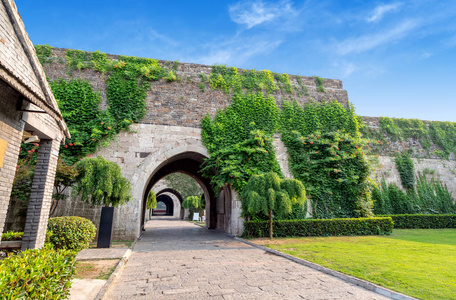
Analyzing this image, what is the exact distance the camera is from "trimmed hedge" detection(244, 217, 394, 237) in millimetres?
10981

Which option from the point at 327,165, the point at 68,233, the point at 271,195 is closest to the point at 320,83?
the point at 327,165

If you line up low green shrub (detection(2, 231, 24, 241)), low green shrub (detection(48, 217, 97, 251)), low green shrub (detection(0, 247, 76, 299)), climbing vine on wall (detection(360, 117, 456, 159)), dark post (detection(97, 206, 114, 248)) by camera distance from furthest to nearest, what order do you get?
climbing vine on wall (detection(360, 117, 456, 159)) < dark post (detection(97, 206, 114, 248)) < low green shrub (detection(48, 217, 97, 251)) < low green shrub (detection(2, 231, 24, 241)) < low green shrub (detection(0, 247, 76, 299))

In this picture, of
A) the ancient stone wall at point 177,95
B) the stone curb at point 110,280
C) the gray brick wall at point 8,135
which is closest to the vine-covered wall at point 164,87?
the ancient stone wall at point 177,95

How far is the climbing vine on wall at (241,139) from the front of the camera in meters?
11.7

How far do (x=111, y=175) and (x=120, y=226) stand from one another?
2.95 metres

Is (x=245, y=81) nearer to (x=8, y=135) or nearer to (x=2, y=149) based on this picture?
(x=8, y=135)

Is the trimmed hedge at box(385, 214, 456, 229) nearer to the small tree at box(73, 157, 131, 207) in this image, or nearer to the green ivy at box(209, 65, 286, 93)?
the green ivy at box(209, 65, 286, 93)

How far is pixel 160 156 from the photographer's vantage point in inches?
456

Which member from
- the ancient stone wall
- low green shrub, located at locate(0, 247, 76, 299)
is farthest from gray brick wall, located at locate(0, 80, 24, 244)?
the ancient stone wall

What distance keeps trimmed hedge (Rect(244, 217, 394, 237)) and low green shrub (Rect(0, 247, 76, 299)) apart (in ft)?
27.1

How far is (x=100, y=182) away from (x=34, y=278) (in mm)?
6082

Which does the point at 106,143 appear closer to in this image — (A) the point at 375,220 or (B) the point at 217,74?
(B) the point at 217,74

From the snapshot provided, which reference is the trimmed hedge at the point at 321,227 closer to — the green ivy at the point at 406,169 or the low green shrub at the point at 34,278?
the green ivy at the point at 406,169

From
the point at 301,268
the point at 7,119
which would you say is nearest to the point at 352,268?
the point at 301,268
